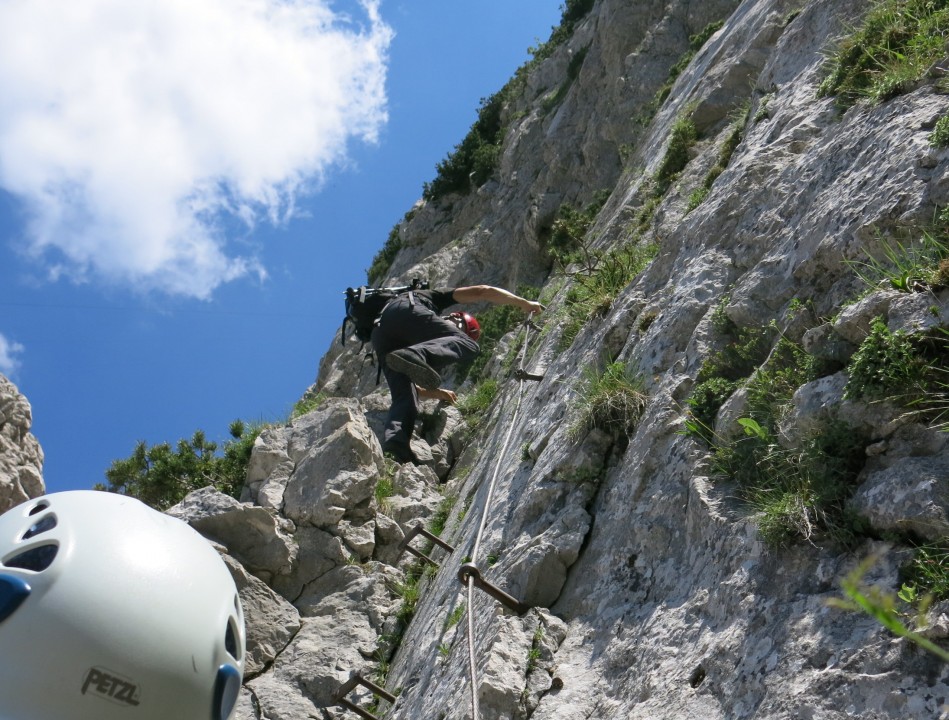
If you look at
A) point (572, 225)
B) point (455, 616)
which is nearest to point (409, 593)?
point (455, 616)

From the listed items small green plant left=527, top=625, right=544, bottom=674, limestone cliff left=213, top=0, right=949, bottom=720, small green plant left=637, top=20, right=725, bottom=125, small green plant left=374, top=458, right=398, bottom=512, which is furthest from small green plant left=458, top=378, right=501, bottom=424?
small green plant left=527, top=625, right=544, bottom=674

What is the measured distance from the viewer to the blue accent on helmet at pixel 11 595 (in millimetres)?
4184

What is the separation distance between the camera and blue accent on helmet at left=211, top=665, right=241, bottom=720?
4531 millimetres

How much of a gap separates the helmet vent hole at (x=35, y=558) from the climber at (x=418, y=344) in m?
5.51

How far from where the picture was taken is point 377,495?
9352 mm

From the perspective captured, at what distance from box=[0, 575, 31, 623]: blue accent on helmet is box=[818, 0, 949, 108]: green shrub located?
5.69 m

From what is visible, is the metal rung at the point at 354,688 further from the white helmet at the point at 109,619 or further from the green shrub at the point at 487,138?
the green shrub at the point at 487,138

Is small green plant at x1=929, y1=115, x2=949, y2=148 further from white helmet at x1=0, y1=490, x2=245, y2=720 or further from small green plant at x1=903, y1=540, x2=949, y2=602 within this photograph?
white helmet at x1=0, y1=490, x2=245, y2=720

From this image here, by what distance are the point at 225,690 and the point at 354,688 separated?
8.28 feet

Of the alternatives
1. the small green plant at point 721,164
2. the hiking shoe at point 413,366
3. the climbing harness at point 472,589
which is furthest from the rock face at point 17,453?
the small green plant at point 721,164

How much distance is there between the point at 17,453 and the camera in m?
10.1

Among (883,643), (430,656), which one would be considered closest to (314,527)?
(430,656)

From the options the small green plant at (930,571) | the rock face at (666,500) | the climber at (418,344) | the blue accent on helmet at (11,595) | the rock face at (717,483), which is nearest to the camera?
the small green plant at (930,571)

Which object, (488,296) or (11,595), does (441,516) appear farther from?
(11,595)
